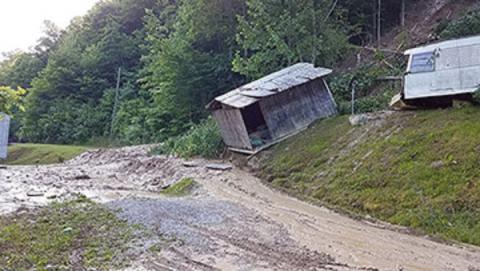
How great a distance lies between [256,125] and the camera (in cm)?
2083

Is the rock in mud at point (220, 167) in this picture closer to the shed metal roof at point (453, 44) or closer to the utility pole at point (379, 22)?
the shed metal roof at point (453, 44)

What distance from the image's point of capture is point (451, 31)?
2058 cm

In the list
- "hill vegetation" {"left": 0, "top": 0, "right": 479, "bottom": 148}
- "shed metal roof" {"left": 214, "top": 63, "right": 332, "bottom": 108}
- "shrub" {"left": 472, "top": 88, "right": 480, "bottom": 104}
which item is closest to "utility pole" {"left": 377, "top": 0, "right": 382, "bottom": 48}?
"hill vegetation" {"left": 0, "top": 0, "right": 479, "bottom": 148}

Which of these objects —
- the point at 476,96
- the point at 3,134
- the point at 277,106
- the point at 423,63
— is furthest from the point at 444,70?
the point at 3,134

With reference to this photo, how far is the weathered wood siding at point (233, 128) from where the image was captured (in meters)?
18.9

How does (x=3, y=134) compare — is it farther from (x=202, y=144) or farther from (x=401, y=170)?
(x=401, y=170)

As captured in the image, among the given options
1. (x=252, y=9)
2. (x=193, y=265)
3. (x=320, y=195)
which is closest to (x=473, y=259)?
(x=193, y=265)

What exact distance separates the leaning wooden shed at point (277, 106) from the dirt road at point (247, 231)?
2.27m

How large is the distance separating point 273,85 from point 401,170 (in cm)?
818

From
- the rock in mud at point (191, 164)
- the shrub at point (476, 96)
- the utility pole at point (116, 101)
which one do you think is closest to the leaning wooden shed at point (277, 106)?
the rock in mud at point (191, 164)

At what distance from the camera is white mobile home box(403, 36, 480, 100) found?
13935 mm

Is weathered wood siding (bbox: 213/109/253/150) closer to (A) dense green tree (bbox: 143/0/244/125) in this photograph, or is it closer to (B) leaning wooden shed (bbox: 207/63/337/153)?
(B) leaning wooden shed (bbox: 207/63/337/153)

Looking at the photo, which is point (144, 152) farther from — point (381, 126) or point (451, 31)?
point (451, 31)

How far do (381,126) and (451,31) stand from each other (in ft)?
28.1
